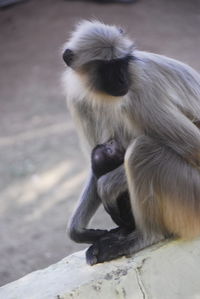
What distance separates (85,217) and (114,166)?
17.2 inches

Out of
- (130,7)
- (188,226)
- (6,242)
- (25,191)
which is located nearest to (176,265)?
(188,226)

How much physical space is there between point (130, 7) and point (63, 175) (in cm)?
807

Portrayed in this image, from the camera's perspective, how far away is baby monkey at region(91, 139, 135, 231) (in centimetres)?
383

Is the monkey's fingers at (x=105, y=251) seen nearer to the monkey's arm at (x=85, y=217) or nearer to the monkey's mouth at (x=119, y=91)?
the monkey's arm at (x=85, y=217)

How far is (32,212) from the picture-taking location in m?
7.99

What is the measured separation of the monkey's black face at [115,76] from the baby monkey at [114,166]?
1.15 feet

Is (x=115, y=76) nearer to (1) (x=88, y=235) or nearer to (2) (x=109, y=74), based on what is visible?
(2) (x=109, y=74)

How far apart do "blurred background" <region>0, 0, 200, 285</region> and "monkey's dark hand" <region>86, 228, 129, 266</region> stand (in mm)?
1652

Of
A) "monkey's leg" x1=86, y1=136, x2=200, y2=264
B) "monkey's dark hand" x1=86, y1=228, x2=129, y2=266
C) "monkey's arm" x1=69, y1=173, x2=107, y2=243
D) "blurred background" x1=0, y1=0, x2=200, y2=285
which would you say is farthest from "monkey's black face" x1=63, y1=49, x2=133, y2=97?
"blurred background" x1=0, y1=0, x2=200, y2=285

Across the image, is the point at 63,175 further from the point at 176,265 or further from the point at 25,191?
the point at 176,265

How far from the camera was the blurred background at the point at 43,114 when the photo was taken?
7.45 m

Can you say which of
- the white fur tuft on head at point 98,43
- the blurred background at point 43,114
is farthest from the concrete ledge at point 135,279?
the blurred background at point 43,114

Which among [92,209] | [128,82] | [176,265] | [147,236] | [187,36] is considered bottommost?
[176,265]

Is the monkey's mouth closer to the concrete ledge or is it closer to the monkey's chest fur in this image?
the monkey's chest fur
